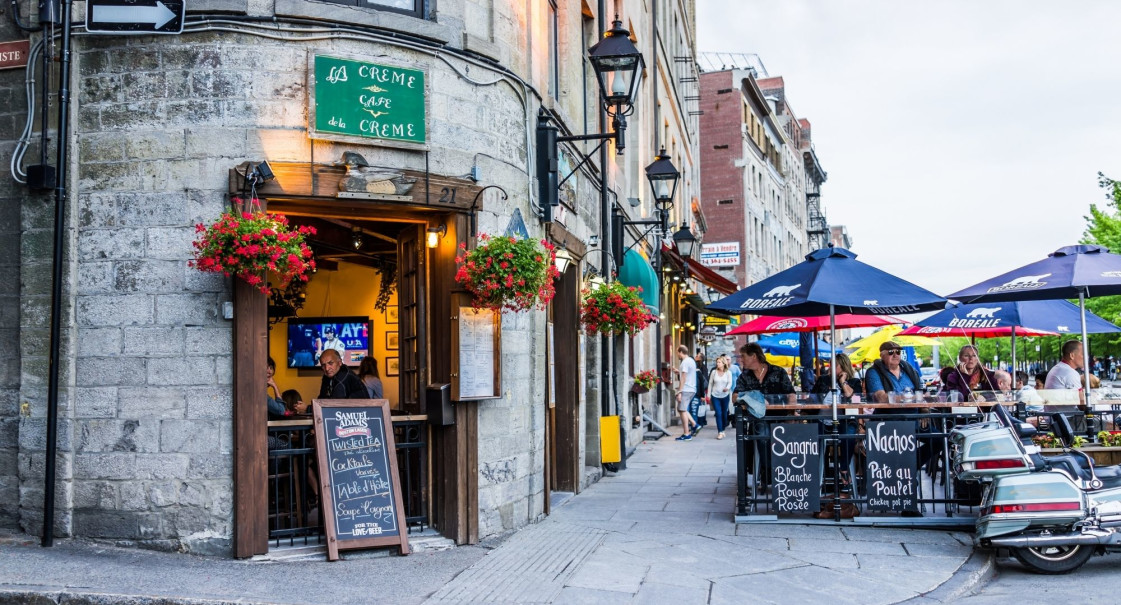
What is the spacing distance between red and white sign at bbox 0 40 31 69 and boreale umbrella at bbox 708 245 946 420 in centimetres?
694

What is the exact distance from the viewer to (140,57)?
27.0 feet

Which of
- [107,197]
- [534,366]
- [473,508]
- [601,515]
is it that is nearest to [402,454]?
[473,508]

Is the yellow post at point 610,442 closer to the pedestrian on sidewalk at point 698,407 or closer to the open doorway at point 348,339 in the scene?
the open doorway at point 348,339

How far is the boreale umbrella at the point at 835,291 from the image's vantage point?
32.2 ft

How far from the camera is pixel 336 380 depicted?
10.0 metres

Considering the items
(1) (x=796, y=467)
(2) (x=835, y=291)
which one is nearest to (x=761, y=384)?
(1) (x=796, y=467)

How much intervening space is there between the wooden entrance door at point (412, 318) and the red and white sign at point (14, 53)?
3429 millimetres

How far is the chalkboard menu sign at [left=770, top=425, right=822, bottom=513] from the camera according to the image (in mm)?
9828

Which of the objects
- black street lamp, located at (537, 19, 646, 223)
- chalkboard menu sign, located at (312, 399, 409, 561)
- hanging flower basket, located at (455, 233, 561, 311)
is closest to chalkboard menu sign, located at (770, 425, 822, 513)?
hanging flower basket, located at (455, 233, 561, 311)

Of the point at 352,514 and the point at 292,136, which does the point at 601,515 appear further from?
the point at 292,136

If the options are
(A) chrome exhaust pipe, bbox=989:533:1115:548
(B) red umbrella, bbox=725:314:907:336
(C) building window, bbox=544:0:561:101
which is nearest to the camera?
(A) chrome exhaust pipe, bbox=989:533:1115:548

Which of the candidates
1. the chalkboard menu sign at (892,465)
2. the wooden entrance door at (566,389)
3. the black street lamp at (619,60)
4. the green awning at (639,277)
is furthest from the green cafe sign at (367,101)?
the green awning at (639,277)

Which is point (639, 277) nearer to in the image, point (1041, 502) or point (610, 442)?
point (610, 442)

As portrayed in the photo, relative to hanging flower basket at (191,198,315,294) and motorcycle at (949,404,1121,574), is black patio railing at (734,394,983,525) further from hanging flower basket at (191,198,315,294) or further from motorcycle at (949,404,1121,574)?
hanging flower basket at (191,198,315,294)
